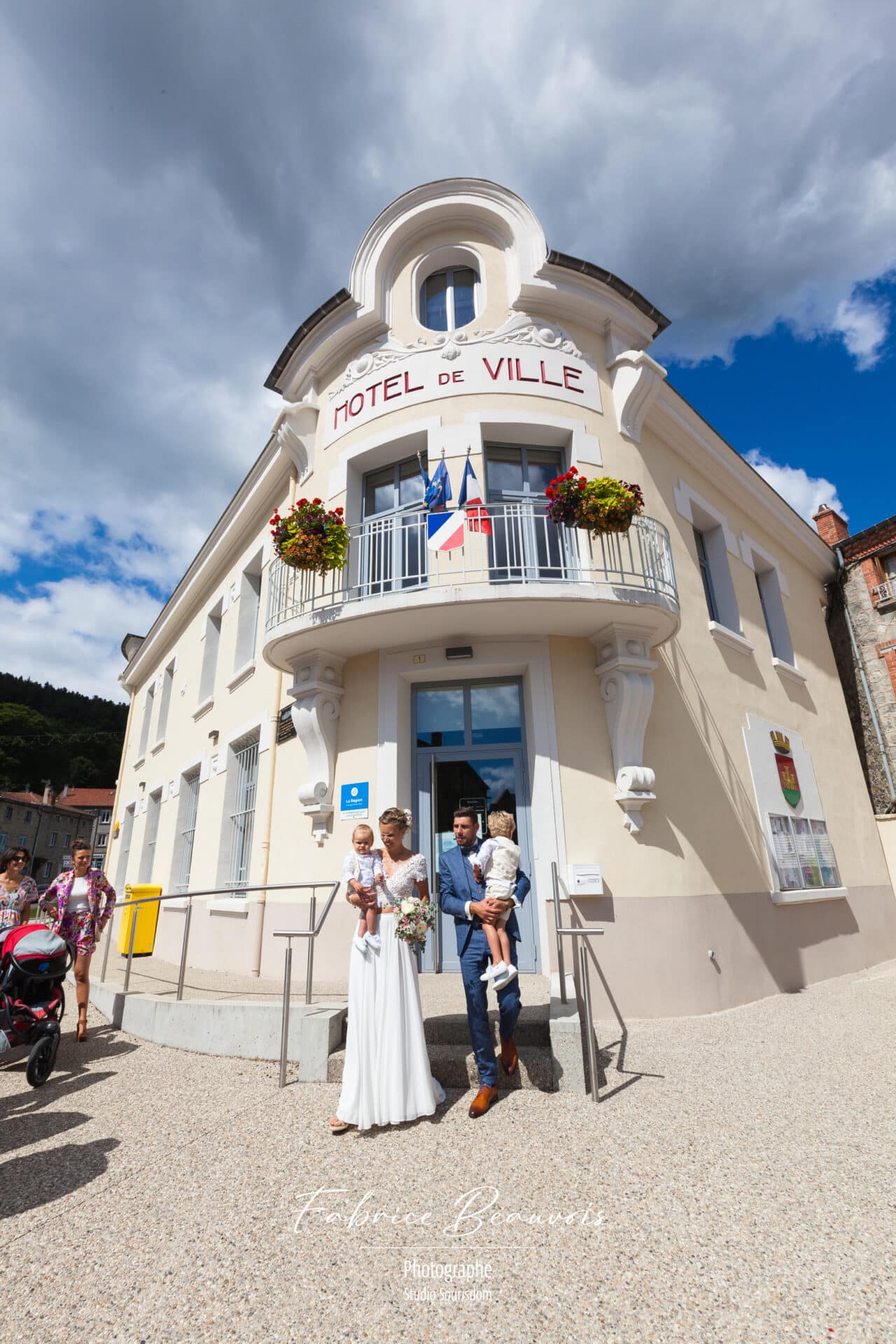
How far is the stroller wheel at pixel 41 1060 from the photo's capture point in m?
4.43

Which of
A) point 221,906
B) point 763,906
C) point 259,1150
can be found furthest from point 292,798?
point 763,906

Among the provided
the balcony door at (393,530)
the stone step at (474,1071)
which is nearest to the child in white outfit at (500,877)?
the stone step at (474,1071)

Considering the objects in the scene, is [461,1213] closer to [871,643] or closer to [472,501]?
[472,501]

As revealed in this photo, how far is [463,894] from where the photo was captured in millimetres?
4008

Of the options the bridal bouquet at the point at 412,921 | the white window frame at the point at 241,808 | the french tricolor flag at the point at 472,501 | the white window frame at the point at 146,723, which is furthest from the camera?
the white window frame at the point at 146,723

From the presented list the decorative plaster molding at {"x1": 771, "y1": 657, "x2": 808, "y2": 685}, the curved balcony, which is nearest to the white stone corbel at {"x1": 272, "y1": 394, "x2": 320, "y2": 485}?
the curved balcony

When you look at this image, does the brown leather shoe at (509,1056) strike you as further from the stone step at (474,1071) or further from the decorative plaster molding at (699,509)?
the decorative plaster molding at (699,509)

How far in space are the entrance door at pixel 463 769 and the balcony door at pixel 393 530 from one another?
1319 mm

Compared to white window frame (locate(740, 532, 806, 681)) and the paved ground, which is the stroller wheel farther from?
white window frame (locate(740, 532, 806, 681))

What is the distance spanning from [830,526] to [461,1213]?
15557 millimetres

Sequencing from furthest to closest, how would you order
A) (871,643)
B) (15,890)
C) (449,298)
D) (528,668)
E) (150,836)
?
(150,836)
(871,643)
(449,298)
(528,668)
(15,890)

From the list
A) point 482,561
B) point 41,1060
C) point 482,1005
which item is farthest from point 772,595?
point 41,1060

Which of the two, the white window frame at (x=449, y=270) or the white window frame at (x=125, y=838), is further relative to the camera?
the white window frame at (x=125, y=838)

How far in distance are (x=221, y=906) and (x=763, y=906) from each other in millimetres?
6739
